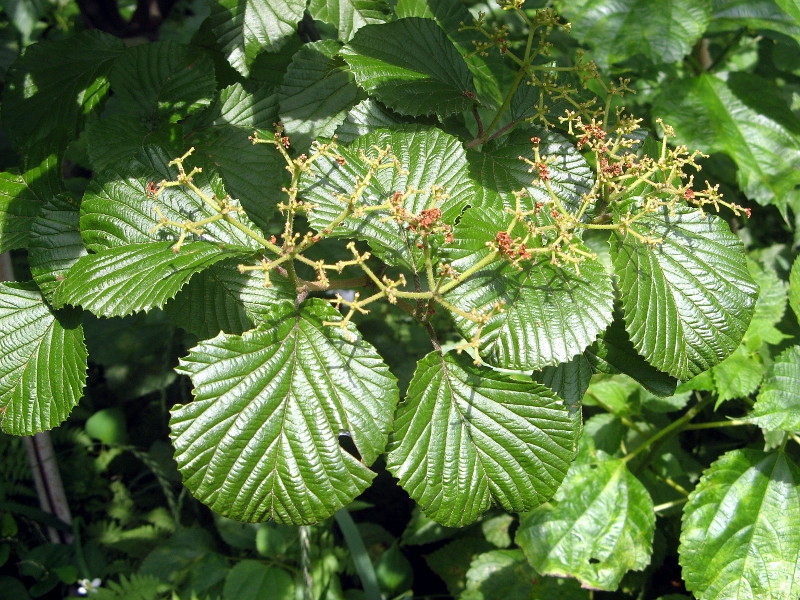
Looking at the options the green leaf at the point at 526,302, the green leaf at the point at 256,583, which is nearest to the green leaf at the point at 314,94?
the green leaf at the point at 526,302

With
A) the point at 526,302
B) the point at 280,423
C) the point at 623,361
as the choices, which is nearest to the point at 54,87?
the point at 280,423

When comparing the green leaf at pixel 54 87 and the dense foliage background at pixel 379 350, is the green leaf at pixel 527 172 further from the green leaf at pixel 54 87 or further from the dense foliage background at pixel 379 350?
the green leaf at pixel 54 87

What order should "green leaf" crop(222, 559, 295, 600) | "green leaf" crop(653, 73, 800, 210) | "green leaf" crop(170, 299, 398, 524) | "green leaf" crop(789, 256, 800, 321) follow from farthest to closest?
"green leaf" crop(222, 559, 295, 600) < "green leaf" crop(653, 73, 800, 210) < "green leaf" crop(789, 256, 800, 321) < "green leaf" crop(170, 299, 398, 524)

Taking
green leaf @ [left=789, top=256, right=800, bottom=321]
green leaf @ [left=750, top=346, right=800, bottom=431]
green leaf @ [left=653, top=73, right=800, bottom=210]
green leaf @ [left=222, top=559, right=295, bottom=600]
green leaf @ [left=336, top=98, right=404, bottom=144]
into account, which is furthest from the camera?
green leaf @ [left=222, top=559, right=295, bottom=600]

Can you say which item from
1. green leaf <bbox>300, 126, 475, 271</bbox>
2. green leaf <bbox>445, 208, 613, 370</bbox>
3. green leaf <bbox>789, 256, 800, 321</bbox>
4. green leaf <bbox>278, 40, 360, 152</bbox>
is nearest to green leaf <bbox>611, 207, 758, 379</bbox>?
green leaf <bbox>445, 208, 613, 370</bbox>

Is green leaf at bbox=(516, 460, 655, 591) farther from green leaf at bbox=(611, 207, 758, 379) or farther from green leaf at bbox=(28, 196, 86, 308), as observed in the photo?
green leaf at bbox=(28, 196, 86, 308)

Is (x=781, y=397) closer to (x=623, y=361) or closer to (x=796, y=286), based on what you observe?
(x=796, y=286)

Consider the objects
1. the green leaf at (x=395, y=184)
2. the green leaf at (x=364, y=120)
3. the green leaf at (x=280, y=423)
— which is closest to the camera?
the green leaf at (x=280, y=423)
